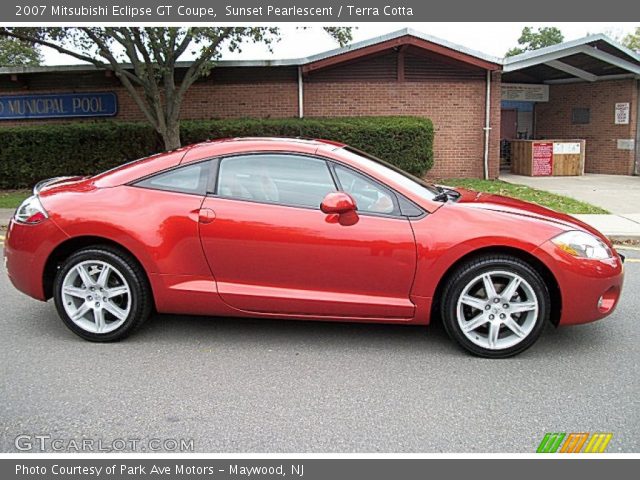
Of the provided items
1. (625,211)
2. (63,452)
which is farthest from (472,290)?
(625,211)

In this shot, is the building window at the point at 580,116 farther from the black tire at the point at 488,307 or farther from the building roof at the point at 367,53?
the black tire at the point at 488,307

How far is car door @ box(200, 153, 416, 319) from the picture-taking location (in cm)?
391

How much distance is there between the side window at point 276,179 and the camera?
4.09 meters

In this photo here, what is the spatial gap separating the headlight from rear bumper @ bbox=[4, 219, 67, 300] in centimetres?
352

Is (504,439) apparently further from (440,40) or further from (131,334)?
(440,40)

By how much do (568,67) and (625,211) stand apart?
8.40 meters

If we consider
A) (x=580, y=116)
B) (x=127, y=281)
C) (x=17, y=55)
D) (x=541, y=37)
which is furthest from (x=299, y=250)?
(x=541, y=37)

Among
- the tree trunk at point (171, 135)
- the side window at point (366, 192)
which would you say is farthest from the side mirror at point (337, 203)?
the tree trunk at point (171, 135)

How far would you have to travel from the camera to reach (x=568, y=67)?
16859mm

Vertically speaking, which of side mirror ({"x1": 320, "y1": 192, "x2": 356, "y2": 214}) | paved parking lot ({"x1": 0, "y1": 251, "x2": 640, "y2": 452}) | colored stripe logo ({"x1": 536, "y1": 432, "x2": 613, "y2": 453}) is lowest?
colored stripe logo ({"x1": 536, "y1": 432, "x2": 613, "y2": 453})

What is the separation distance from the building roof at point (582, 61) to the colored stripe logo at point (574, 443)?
43.2ft

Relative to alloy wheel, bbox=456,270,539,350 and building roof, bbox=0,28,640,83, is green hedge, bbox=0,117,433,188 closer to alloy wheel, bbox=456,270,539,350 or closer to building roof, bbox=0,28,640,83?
building roof, bbox=0,28,640,83

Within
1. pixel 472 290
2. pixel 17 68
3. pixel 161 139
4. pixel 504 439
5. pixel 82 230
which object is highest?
pixel 17 68

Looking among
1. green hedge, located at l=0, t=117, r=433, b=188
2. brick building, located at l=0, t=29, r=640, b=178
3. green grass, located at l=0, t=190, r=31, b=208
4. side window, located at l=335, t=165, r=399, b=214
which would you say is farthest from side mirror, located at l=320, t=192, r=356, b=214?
brick building, located at l=0, t=29, r=640, b=178
